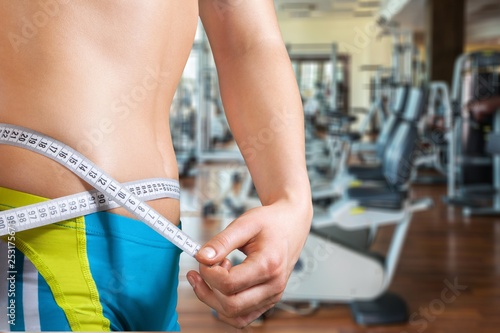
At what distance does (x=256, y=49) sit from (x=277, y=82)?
0.05 metres

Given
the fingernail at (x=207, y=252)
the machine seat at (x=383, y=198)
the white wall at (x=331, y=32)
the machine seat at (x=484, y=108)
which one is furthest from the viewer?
the white wall at (x=331, y=32)

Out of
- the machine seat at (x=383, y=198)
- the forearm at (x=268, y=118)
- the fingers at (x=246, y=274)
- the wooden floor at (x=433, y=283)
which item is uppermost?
the forearm at (x=268, y=118)

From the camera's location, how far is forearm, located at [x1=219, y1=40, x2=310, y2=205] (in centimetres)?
62

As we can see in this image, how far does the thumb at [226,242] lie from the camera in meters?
0.48

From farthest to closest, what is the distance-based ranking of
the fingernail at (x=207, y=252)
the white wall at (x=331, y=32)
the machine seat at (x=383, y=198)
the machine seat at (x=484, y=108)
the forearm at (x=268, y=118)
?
the white wall at (x=331, y=32) < the machine seat at (x=484, y=108) < the machine seat at (x=383, y=198) < the forearm at (x=268, y=118) < the fingernail at (x=207, y=252)

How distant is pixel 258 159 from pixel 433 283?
10.3 ft

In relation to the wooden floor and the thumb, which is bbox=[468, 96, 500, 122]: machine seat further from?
the thumb

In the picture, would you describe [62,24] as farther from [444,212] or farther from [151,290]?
[444,212]

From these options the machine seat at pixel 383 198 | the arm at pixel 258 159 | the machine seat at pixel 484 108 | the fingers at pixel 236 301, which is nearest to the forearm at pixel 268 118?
the arm at pixel 258 159

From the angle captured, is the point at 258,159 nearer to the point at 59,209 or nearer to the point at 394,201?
the point at 59,209

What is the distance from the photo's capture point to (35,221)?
514 millimetres

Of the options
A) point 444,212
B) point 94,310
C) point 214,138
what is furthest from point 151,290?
point 214,138

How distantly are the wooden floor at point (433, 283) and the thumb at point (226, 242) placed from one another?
3.81 ft

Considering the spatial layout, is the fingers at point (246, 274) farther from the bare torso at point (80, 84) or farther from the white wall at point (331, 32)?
the white wall at point (331, 32)
